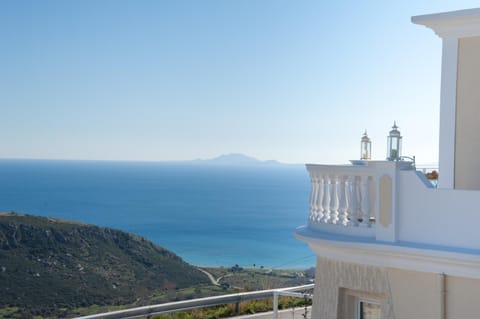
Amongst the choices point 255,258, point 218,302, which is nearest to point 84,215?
point 255,258

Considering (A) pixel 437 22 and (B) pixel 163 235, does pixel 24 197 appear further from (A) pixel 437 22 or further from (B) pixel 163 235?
(A) pixel 437 22

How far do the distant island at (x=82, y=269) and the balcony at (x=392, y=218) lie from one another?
831 inches

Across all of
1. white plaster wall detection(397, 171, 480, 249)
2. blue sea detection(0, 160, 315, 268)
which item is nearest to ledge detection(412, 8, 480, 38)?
white plaster wall detection(397, 171, 480, 249)

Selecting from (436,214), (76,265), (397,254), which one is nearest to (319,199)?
(397,254)

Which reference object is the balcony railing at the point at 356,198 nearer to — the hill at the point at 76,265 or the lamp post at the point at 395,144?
the lamp post at the point at 395,144

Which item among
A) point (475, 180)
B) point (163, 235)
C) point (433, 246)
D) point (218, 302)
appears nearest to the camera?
point (433, 246)

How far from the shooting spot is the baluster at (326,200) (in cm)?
702

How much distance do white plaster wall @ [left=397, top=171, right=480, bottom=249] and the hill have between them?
892 inches

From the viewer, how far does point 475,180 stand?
24.8ft

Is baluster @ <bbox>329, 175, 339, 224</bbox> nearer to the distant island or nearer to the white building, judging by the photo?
the white building

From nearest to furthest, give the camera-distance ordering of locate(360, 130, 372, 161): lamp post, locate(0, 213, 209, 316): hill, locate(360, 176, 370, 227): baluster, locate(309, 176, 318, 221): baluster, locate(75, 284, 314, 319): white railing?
locate(360, 176, 370, 227): baluster
locate(309, 176, 318, 221): baluster
locate(360, 130, 372, 161): lamp post
locate(75, 284, 314, 319): white railing
locate(0, 213, 209, 316): hill

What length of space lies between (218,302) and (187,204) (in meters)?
156

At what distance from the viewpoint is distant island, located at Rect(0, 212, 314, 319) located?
96.7 feet

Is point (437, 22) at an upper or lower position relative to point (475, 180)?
upper
